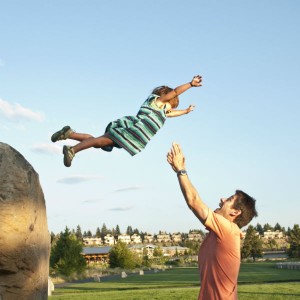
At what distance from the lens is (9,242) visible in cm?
493

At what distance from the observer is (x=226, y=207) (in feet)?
14.7

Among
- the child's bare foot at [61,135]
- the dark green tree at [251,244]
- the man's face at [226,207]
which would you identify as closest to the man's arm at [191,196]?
the man's face at [226,207]

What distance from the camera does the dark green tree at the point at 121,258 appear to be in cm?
6366

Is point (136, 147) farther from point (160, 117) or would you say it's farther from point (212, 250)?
point (212, 250)

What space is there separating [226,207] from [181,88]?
6.75 feet

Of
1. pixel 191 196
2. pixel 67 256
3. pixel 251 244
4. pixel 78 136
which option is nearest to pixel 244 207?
pixel 191 196

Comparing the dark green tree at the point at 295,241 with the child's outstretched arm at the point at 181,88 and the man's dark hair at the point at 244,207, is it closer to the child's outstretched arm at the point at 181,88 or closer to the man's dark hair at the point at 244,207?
the child's outstretched arm at the point at 181,88

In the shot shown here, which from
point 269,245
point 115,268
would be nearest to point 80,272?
point 115,268

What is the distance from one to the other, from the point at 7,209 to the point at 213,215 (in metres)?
2.14

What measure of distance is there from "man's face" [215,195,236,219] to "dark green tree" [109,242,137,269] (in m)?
60.7

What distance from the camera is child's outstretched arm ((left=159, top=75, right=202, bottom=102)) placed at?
600 centimetres

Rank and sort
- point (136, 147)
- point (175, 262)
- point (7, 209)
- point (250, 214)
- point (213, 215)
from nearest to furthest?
point (213, 215) < point (250, 214) < point (7, 209) < point (136, 147) < point (175, 262)

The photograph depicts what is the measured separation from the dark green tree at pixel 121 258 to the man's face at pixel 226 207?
60697 millimetres

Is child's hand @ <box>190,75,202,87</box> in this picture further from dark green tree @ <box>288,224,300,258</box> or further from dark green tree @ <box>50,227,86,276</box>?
dark green tree @ <box>288,224,300,258</box>
